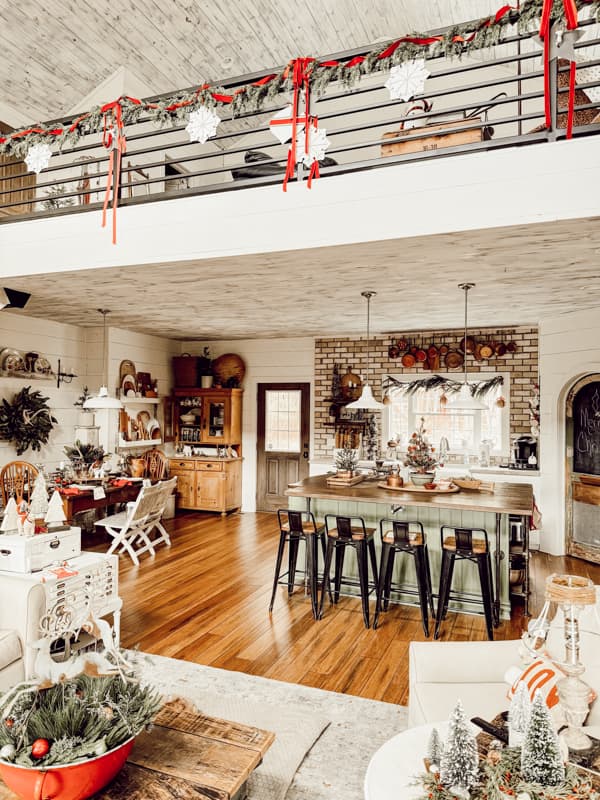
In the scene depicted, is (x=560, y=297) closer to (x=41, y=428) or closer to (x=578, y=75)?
(x=578, y=75)

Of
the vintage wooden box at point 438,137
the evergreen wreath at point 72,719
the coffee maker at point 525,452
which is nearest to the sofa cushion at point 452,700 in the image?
the evergreen wreath at point 72,719

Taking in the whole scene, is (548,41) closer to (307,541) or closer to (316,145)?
(316,145)

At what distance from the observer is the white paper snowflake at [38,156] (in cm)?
389

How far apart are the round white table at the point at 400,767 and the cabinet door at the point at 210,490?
671 centimetres

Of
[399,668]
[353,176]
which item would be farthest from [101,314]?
[399,668]

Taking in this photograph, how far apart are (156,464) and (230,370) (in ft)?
6.24

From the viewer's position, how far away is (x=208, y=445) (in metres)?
8.86

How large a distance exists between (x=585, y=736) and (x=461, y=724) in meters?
0.63

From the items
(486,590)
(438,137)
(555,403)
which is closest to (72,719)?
(486,590)

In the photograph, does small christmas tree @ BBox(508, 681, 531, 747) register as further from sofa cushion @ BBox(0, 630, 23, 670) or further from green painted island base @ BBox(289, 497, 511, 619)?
green painted island base @ BBox(289, 497, 511, 619)

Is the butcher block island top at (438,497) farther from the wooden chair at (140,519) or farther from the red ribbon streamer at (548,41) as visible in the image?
the red ribbon streamer at (548,41)

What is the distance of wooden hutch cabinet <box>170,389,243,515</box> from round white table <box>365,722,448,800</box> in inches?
265

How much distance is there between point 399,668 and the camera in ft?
11.4

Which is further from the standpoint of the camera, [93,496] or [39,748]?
[93,496]
